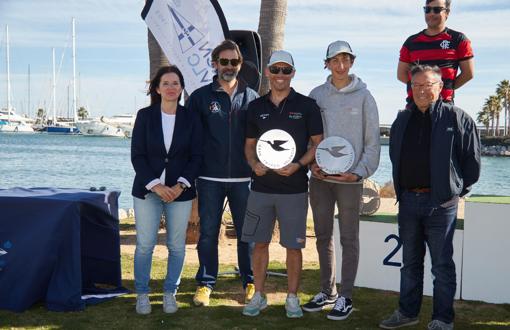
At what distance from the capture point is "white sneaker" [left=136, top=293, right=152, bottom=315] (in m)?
→ 4.97

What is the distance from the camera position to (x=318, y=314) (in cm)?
504

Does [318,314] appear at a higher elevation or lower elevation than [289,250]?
lower

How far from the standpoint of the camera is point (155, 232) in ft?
16.2

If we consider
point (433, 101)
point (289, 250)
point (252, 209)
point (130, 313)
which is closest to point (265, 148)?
point (252, 209)

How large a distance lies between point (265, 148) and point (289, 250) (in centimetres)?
82

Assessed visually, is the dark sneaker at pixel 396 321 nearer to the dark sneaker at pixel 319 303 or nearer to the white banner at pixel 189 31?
the dark sneaker at pixel 319 303

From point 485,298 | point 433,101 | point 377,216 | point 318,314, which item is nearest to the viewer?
point 433,101

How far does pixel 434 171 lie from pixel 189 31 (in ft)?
12.2

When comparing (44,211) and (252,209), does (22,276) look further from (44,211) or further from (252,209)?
(252,209)

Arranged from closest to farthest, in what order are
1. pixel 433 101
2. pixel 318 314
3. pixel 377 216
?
pixel 433 101 < pixel 318 314 < pixel 377 216

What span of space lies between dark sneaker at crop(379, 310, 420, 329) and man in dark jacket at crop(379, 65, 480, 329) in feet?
0.70

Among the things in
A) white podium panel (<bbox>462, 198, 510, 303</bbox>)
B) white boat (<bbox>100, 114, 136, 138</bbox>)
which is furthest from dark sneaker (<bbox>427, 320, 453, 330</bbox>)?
white boat (<bbox>100, 114, 136, 138</bbox>)

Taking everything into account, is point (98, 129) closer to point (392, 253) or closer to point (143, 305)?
point (392, 253)

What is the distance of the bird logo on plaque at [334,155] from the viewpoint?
15.4ft
